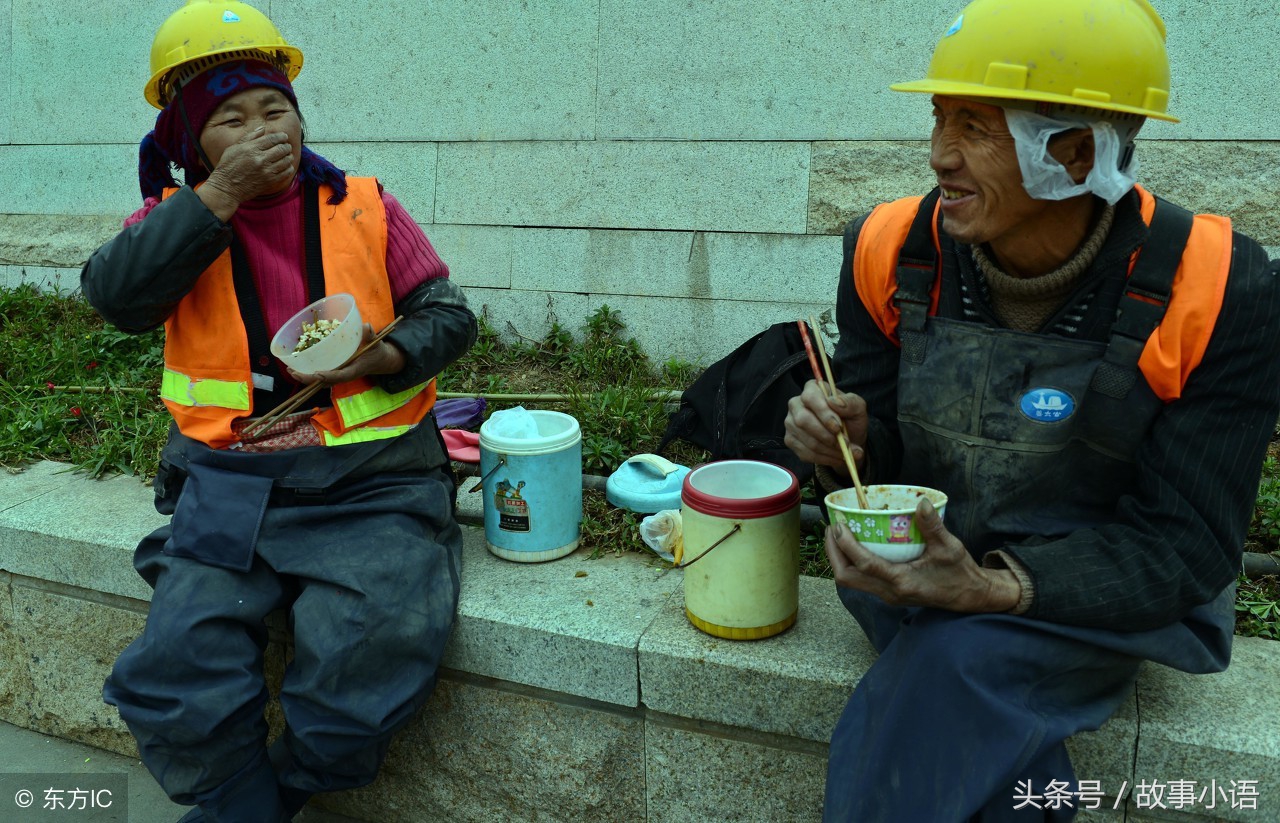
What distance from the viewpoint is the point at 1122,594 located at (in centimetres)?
202

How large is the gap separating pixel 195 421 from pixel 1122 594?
88.3 inches

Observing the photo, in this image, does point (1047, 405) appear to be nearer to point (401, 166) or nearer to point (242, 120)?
point (242, 120)

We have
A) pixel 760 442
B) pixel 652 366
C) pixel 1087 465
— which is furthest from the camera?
pixel 652 366

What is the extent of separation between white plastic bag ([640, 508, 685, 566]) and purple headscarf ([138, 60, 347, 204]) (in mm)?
1243

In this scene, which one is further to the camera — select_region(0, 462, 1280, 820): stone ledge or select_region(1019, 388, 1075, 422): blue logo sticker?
select_region(0, 462, 1280, 820): stone ledge

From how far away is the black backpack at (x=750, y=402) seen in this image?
3281 millimetres

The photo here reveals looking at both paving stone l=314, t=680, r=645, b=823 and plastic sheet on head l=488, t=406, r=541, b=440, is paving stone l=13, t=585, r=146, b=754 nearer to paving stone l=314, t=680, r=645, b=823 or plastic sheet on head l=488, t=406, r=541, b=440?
paving stone l=314, t=680, r=645, b=823

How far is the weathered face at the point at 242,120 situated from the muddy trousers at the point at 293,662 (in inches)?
36.8

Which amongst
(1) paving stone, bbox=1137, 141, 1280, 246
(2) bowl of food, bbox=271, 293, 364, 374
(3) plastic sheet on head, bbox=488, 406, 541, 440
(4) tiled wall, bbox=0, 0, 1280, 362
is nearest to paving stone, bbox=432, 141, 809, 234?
(4) tiled wall, bbox=0, 0, 1280, 362

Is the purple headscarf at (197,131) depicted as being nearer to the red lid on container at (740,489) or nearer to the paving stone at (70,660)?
the red lid on container at (740,489)

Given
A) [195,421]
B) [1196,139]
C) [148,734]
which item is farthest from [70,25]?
[1196,139]

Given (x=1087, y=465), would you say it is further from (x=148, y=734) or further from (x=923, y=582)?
(x=148, y=734)

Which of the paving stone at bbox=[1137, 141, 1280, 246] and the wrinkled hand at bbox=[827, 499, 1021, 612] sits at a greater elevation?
the paving stone at bbox=[1137, 141, 1280, 246]

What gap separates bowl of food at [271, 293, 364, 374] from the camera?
2539 mm
